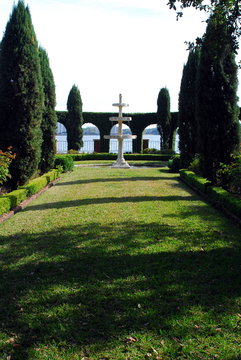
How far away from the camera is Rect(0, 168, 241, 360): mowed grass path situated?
289 centimetres

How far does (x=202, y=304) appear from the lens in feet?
11.6

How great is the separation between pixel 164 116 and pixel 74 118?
7768 millimetres

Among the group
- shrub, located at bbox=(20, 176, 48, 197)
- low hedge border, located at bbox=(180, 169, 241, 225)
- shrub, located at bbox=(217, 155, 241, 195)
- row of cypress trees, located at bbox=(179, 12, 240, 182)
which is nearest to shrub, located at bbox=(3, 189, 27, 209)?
shrub, located at bbox=(20, 176, 48, 197)

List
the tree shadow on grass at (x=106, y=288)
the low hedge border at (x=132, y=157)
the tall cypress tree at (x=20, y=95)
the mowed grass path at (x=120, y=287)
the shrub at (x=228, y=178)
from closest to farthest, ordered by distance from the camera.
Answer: the mowed grass path at (x=120, y=287), the tree shadow on grass at (x=106, y=288), the shrub at (x=228, y=178), the tall cypress tree at (x=20, y=95), the low hedge border at (x=132, y=157)

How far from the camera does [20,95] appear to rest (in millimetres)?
10648

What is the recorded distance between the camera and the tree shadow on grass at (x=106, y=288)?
3.10 metres

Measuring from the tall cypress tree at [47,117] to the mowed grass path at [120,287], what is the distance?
25.5 feet

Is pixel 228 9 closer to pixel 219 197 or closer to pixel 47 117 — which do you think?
pixel 219 197

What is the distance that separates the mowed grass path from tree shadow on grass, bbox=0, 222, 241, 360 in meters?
0.01

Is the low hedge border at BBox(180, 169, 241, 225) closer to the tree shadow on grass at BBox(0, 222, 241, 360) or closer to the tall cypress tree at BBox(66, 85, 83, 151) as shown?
the tree shadow on grass at BBox(0, 222, 241, 360)

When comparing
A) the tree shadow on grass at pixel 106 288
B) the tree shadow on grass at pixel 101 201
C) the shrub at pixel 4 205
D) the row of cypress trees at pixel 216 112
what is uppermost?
the row of cypress trees at pixel 216 112

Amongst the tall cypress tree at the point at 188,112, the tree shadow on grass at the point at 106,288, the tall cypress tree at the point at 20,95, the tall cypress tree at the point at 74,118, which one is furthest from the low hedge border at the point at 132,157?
the tree shadow on grass at the point at 106,288

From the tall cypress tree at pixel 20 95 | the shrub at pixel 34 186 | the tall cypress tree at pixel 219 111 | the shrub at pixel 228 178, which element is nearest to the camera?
the shrub at pixel 228 178

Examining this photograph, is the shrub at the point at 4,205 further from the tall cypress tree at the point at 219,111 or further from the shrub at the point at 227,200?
the tall cypress tree at the point at 219,111
